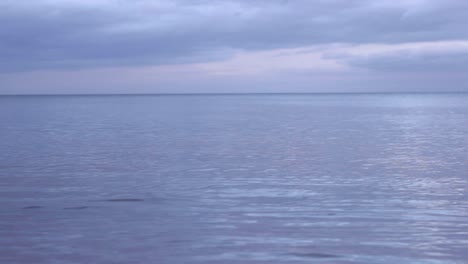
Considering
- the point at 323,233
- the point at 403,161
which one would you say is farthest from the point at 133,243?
the point at 403,161

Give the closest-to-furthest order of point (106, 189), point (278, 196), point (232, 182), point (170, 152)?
1. point (278, 196)
2. point (106, 189)
3. point (232, 182)
4. point (170, 152)

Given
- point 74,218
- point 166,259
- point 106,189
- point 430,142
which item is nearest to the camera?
point 166,259

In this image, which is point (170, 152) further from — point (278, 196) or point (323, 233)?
point (323, 233)

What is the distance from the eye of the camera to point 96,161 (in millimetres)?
20953

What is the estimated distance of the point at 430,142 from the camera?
27.9m

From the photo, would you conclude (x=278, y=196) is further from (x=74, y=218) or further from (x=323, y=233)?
(x=74, y=218)

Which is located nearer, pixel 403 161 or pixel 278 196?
pixel 278 196

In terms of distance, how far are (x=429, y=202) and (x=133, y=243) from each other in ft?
22.9

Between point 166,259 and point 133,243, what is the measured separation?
106cm

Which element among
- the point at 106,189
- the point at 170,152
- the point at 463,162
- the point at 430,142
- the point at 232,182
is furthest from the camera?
the point at 430,142

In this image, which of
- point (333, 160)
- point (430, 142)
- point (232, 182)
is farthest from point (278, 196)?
point (430, 142)

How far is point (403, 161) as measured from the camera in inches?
811

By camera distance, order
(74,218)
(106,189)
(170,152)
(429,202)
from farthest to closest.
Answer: (170,152) → (106,189) → (429,202) → (74,218)

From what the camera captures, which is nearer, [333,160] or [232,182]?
[232,182]
